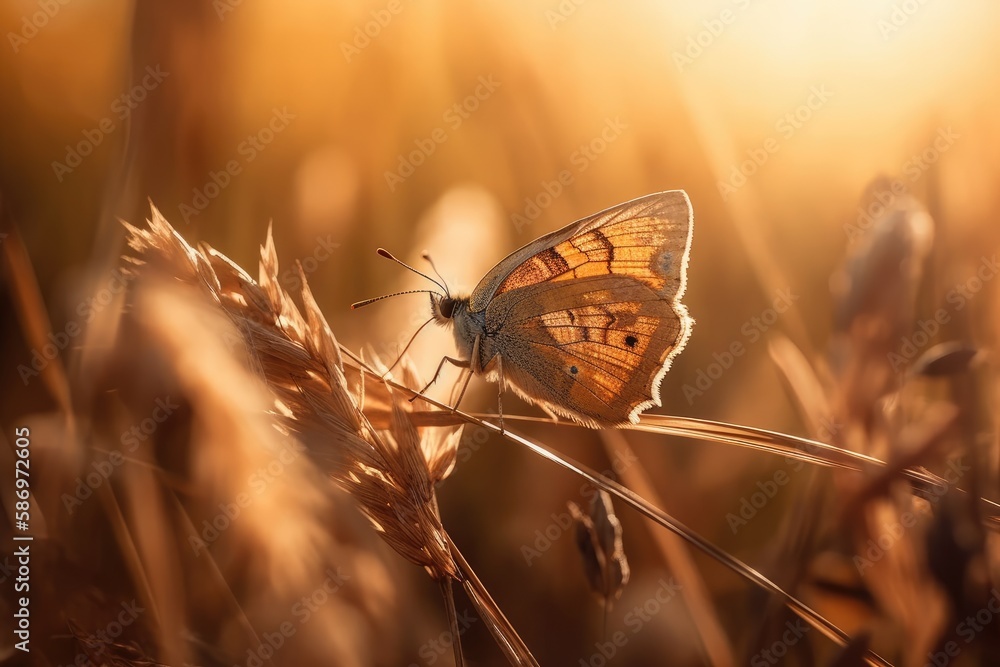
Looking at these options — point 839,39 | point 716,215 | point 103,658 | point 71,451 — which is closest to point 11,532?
point 71,451

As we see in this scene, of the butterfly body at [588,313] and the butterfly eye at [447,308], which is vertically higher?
the butterfly body at [588,313]

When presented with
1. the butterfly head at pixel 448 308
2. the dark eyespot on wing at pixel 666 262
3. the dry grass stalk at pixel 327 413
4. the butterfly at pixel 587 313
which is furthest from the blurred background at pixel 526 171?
the dry grass stalk at pixel 327 413

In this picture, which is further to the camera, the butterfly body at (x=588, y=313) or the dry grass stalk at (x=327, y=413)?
the butterfly body at (x=588, y=313)

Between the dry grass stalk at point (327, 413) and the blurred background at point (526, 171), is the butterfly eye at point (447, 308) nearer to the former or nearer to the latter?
the blurred background at point (526, 171)

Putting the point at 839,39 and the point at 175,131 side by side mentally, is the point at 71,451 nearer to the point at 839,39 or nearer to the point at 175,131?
the point at 175,131

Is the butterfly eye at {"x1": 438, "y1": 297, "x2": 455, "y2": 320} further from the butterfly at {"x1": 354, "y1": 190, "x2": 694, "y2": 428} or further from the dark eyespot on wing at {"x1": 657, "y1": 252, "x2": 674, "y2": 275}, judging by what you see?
the dark eyespot on wing at {"x1": 657, "y1": 252, "x2": 674, "y2": 275}

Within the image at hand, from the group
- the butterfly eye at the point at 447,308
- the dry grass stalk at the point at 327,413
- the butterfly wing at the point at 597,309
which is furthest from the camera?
the butterfly eye at the point at 447,308
